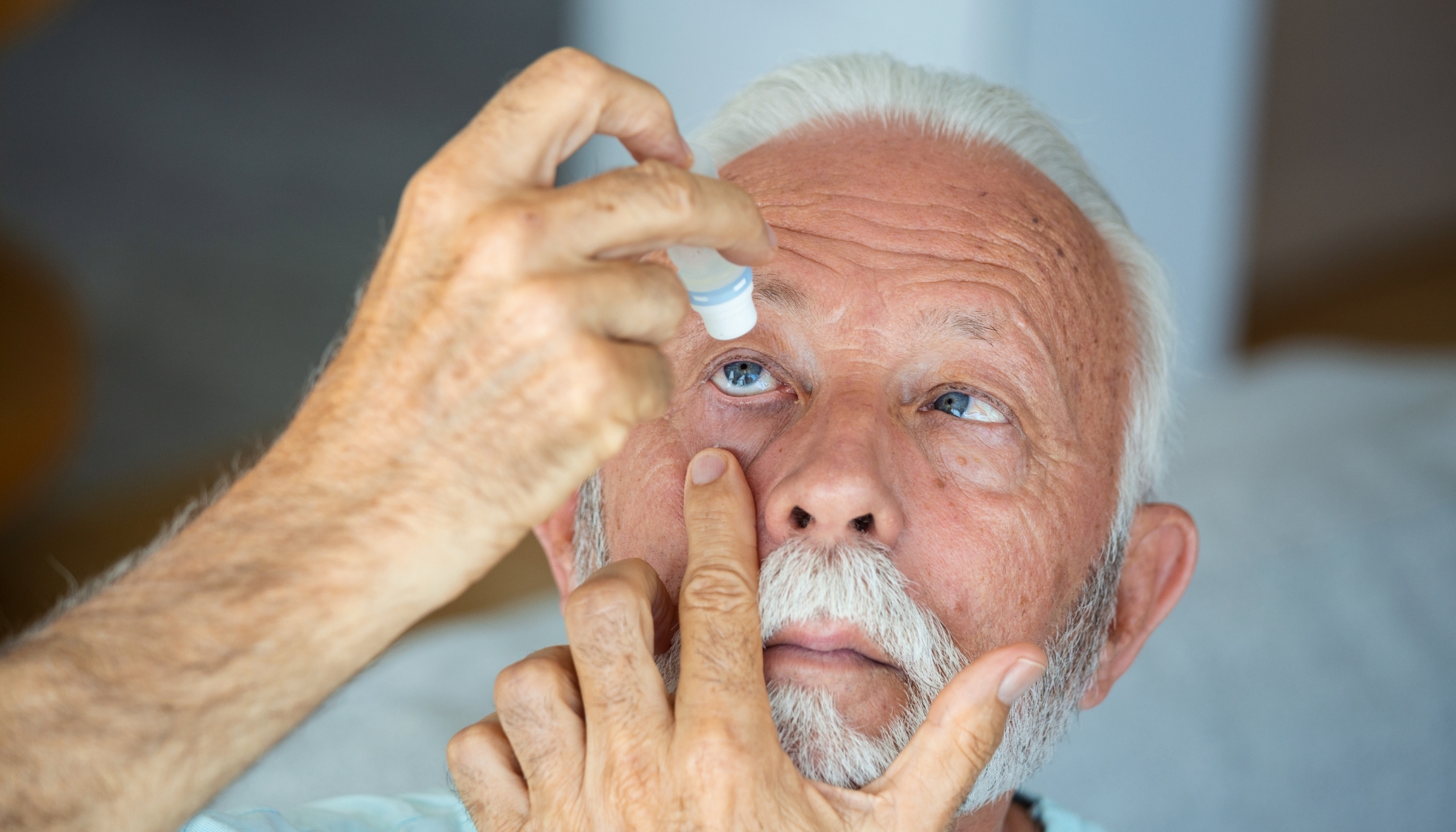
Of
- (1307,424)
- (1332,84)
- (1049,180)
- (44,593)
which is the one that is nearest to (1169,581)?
(1049,180)

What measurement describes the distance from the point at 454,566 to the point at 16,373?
2.88 m

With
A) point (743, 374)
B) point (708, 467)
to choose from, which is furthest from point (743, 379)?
point (708, 467)

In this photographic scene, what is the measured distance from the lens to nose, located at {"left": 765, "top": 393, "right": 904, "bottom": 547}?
1147 mm

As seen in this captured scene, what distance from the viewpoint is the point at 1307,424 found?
9.50 feet

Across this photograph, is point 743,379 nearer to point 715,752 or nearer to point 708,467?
point 708,467

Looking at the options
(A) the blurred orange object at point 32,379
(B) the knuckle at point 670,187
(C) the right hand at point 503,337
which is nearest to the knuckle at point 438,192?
(C) the right hand at point 503,337

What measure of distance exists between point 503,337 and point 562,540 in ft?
2.57

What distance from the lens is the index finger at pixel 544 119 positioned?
0.84m

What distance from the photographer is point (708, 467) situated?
1162mm

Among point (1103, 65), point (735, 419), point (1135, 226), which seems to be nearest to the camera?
point (735, 419)

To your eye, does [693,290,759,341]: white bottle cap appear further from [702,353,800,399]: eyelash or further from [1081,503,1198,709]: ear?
[1081,503,1198,709]: ear

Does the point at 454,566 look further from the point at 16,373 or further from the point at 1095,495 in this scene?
the point at 16,373

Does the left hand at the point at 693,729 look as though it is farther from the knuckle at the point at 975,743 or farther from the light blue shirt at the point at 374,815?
the light blue shirt at the point at 374,815

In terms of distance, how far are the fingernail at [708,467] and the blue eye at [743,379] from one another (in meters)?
0.20
